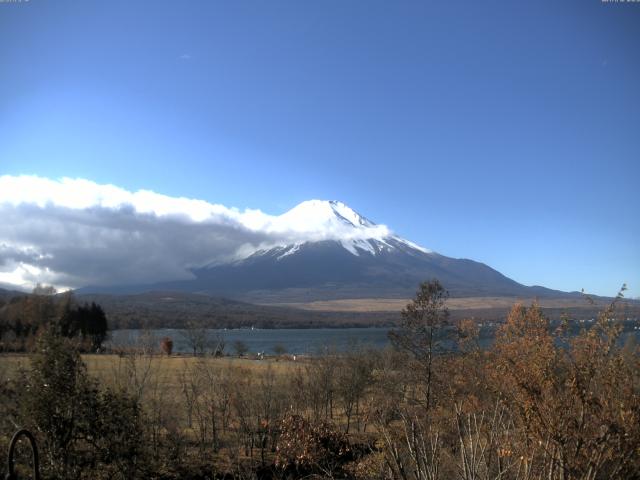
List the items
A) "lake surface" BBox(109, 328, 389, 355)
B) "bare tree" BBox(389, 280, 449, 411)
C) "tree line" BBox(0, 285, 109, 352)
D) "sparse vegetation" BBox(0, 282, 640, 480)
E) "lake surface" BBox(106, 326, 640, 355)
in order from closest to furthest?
"sparse vegetation" BBox(0, 282, 640, 480)
"bare tree" BBox(389, 280, 449, 411)
"lake surface" BBox(106, 326, 640, 355)
"lake surface" BBox(109, 328, 389, 355)
"tree line" BBox(0, 285, 109, 352)

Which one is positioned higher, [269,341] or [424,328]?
[424,328]

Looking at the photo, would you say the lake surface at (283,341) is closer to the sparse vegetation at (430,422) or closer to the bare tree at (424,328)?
the sparse vegetation at (430,422)

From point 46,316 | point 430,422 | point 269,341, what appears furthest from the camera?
point 269,341

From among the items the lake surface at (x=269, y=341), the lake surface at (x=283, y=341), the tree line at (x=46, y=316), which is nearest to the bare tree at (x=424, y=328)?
the lake surface at (x=283, y=341)

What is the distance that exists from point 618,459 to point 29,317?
71.6 meters

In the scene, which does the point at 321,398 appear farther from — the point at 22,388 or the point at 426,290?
the point at 22,388

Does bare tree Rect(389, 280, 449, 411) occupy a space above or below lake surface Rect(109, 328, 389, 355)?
above

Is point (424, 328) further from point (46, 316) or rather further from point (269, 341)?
point (269, 341)

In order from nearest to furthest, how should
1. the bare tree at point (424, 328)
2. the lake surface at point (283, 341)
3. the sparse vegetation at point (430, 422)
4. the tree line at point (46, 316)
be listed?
the sparse vegetation at point (430, 422) < the bare tree at point (424, 328) < the lake surface at point (283, 341) < the tree line at point (46, 316)

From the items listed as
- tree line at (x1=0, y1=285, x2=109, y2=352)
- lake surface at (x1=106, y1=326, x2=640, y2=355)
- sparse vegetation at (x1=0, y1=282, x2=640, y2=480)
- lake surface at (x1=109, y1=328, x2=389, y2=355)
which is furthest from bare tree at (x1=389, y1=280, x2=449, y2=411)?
tree line at (x1=0, y1=285, x2=109, y2=352)

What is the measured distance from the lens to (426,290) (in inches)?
990

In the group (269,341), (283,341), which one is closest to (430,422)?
(283,341)

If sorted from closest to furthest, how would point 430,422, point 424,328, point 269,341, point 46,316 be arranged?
point 430,422 < point 424,328 < point 46,316 < point 269,341

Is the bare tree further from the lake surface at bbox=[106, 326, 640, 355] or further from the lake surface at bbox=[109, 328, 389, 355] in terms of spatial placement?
the lake surface at bbox=[109, 328, 389, 355]
